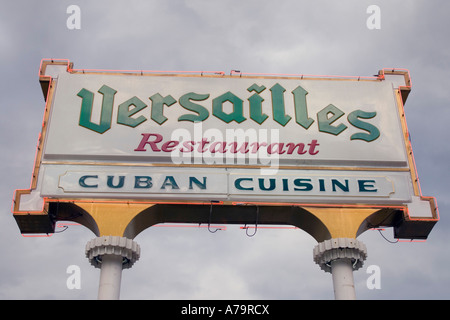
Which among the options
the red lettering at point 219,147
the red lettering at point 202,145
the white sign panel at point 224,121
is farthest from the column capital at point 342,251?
the red lettering at point 202,145

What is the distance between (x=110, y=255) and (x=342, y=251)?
19.4 ft

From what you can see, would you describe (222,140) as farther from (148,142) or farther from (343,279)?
(343,279)

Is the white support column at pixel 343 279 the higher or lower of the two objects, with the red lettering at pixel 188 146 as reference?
lower

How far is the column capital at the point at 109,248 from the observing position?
1495 cm

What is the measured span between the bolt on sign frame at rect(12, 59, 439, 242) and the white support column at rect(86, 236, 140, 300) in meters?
0.41

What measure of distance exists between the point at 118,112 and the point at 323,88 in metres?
6.34

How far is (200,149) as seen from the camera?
1705 centimetres

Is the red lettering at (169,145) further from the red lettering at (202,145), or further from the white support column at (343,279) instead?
the white support column at (343,279)

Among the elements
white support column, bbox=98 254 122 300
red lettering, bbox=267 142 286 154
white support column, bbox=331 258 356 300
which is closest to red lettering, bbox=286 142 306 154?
red lettering, bbox=267 142 286 154

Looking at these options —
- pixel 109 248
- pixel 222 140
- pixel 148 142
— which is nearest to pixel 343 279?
pixel 222 140

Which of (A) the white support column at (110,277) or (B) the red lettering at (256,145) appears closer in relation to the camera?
(A) the white support column at (110,277)

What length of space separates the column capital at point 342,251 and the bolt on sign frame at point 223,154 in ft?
1.01

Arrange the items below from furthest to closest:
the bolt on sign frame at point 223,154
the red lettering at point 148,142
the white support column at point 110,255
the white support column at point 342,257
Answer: the red lettering at point 148,142 < the bolt on sign frame at point 223,154 < the white support column at point 342,257 < the white support column at point 110,255
